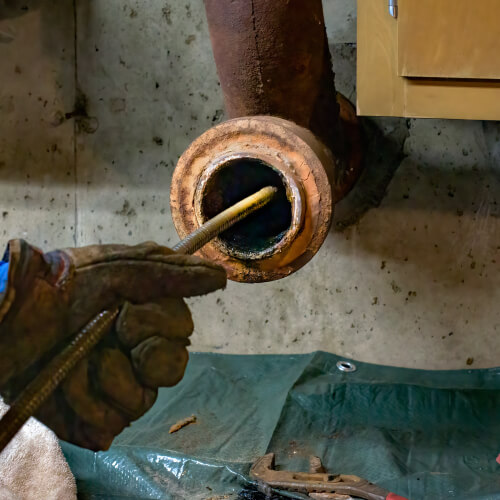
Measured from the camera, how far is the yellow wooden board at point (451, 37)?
4.25ft

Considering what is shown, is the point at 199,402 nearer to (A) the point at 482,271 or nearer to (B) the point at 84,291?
(A) the point at 482,271

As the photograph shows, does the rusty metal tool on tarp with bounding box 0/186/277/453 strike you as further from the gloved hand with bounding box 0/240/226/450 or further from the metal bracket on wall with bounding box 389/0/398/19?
the metal bracket on wall with bounding box 389/0/398/19

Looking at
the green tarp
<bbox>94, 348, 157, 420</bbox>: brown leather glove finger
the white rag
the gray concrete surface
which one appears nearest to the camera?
<bbox>94, 348, 157, 420</bbox>: brown leather glove finger

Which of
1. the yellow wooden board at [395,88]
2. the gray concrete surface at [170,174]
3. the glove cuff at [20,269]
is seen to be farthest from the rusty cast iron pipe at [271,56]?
the glove cuff at [20,269]

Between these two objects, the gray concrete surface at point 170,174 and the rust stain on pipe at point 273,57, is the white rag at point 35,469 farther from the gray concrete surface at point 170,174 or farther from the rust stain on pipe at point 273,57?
the rust stain on pipe at point 273,57

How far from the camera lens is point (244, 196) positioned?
146 cm

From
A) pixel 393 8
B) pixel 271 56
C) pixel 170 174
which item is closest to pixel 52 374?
pixel 271 56

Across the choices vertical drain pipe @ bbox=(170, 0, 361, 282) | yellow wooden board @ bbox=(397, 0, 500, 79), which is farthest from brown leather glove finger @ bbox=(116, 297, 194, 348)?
yellow wooden board @ bbox=(397, 0, 500, 79)

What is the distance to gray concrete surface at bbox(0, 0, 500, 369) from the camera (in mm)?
2061

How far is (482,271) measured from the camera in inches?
A: 81.7

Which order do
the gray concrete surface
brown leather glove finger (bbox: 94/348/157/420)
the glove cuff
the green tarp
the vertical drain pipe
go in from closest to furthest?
the glove cuff
brown leather glove finger (bbox: 94/348/157/420)
the vertical drain pipe
the green tarp
the gray concrete surface

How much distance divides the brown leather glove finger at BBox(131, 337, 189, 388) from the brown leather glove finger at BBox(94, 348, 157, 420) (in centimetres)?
1

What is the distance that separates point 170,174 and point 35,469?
1133mm

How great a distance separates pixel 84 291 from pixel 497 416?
155 centimetres
